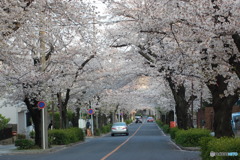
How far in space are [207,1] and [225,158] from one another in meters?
4.84

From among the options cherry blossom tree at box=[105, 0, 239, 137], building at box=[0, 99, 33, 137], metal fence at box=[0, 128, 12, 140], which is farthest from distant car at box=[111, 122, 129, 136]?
cherry blossom tree at box=[105, 0, 239, 137]

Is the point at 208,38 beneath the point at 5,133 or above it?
above

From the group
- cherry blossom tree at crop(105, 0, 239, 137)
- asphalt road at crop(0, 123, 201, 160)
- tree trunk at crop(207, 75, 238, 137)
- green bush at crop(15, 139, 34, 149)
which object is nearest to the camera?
cherry blossom tree at crop(105, 0, 239, 137)

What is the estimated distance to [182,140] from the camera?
→ 2545 cm

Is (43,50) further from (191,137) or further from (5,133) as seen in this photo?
(5,133)

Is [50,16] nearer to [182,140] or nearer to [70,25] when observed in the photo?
[70,25]

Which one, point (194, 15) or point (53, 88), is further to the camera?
point (53, 88)

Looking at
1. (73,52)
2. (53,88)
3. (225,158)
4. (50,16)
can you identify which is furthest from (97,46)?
(225,158)

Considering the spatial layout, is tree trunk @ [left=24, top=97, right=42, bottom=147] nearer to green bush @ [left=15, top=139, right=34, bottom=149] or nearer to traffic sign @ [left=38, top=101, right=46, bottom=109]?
green bush @ [left=15, top=139, right=34, bottom=149]

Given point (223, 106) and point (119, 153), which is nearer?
point (223, 106)

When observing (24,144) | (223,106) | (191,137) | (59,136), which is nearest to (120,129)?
(59,136)

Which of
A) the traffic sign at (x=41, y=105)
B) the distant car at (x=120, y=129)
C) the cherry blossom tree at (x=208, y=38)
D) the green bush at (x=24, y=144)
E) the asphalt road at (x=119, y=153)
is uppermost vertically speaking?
the cherry blossom tree at (x=208, y=38)

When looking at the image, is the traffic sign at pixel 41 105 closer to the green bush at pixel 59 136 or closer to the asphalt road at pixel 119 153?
the asphalt road at pixel 119 153

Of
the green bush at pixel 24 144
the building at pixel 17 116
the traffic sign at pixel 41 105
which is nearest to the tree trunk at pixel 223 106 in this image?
the traffic sign at pixel 41 105
